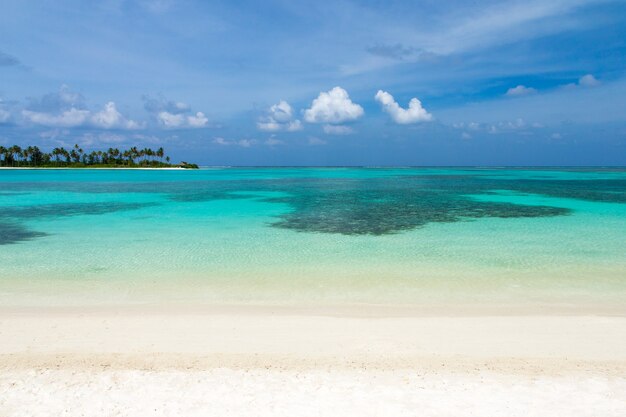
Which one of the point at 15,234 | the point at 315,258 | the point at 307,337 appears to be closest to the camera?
the point at 307,337

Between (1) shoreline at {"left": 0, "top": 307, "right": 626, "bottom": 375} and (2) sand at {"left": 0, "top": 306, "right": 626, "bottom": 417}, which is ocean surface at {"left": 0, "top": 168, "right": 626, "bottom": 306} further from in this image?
(2) sand at {"left": 0, "top": 306, "right": 626, "bottom": 417}

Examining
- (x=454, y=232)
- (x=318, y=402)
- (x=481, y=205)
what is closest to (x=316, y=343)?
(x=318, y=402)

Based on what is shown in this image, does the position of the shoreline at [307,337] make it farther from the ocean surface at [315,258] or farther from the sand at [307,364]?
the ocean surface at [315,258]

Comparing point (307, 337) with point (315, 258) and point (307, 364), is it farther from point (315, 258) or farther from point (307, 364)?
point (315, 258)

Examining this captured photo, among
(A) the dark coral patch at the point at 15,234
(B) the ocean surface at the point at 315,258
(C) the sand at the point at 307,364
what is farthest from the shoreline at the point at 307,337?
(A) the dark coral patch at the point at 15,234

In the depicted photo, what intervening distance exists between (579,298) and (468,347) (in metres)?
3.88

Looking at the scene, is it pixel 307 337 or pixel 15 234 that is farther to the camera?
pixel 15 234

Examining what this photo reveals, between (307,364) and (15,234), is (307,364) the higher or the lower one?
the lower one

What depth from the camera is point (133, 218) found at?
19344 millimetres

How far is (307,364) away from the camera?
4.98m

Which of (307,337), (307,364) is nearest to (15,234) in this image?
(307,337)

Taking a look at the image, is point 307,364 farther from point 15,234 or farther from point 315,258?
point 15,234

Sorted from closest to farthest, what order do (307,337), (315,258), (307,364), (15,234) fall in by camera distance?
(307,364) < (307,337) < (315,258) < (15,234)

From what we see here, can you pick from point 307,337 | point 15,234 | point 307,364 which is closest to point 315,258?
point 307,337
